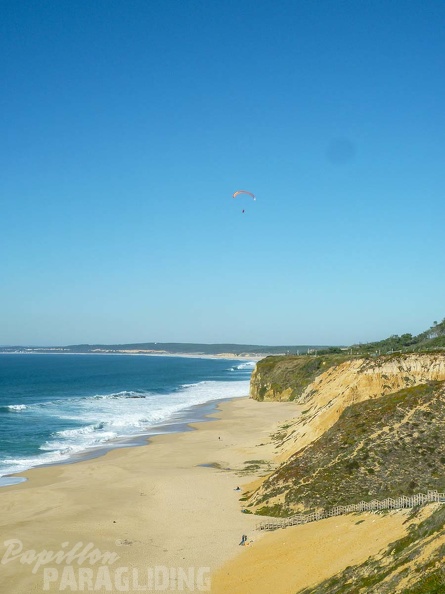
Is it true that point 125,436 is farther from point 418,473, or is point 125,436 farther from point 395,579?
point 395,579

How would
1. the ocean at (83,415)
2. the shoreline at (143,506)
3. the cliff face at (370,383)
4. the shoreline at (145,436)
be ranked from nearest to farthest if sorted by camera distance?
1. the shoreline at (143,506)
2. the cliff face at (370,383)
3. the shoreline at (145,436)
4. the ocean at (83,415)

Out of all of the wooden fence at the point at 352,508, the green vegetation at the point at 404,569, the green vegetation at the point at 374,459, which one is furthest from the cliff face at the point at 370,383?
the green vegetation at the point at 404,569

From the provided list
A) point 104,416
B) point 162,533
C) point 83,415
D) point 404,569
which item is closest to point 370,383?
point 162,533

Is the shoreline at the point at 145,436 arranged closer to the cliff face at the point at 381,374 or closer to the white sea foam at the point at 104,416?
the white sea foam at the point at 104,416

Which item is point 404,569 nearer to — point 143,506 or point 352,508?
point 352,508

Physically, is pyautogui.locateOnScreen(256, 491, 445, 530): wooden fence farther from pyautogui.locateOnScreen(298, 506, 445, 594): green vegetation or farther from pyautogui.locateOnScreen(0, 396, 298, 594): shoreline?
pyautogui.locateOnScreen(298, 506, 445, 594): green vegetation
